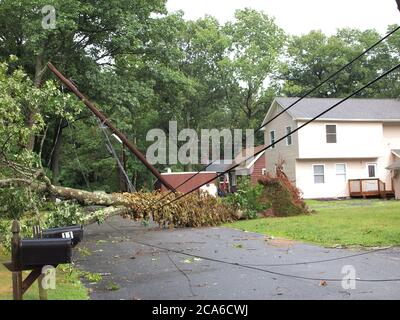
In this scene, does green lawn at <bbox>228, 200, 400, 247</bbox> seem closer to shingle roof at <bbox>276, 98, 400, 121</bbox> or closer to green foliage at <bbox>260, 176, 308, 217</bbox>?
green foliage at <bbox>260, 176, 308, 217</bbox>

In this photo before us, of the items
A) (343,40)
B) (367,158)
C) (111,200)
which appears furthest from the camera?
(343,40)

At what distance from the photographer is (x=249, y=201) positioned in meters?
19.2

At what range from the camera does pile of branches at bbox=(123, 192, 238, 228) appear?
14977mm

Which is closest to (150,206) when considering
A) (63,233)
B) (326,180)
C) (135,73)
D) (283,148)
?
(63,233)

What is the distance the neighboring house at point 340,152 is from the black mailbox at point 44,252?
86.7 ft

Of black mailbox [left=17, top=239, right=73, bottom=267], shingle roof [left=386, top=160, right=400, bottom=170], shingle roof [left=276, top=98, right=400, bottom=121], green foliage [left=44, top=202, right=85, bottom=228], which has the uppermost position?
shingle roof [left=276, top=98, right=400, bottom=121]

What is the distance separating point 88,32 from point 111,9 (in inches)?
76.7

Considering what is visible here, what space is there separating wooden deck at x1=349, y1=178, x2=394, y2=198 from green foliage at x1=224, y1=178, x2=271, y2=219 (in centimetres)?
1343

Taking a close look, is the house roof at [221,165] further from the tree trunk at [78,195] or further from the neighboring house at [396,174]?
the tree trunk at [78,195]

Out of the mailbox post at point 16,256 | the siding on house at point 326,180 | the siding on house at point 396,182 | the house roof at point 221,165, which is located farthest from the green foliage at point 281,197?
the house roof at point 221,165

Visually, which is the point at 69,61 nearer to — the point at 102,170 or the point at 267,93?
the point at 102,170

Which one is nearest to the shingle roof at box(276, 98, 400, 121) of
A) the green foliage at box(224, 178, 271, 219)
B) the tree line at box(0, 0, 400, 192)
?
the tree line at box(0, 0, 400, 192)
